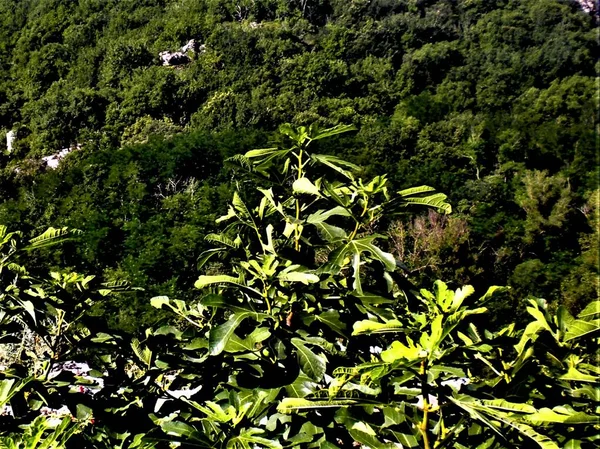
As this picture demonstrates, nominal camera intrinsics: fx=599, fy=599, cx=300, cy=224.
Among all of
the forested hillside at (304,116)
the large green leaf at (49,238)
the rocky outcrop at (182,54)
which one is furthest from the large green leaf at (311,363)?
the rocky outcrop at (182,54)

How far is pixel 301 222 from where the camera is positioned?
4.71 feet

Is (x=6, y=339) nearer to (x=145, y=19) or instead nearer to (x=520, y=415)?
(x=520, y=415)

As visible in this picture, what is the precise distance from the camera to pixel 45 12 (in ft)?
204

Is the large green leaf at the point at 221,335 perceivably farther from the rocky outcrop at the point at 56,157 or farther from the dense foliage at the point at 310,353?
the rocky outcrop at the point at 56,157

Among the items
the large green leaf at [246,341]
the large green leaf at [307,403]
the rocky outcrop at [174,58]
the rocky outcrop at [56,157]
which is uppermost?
the large green leaf at [307,403]

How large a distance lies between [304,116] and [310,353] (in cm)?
4798

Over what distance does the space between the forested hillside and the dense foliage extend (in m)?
12.8

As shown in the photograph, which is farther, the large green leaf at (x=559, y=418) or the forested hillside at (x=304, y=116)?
the forested hillside at (x=304, y=116)

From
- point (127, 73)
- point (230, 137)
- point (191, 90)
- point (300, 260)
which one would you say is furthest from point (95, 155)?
Result: point (300, 260)

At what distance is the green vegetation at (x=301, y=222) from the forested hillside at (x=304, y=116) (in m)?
0.18

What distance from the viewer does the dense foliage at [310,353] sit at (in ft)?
3.77

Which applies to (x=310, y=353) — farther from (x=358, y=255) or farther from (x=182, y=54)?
(x=182, y=54)

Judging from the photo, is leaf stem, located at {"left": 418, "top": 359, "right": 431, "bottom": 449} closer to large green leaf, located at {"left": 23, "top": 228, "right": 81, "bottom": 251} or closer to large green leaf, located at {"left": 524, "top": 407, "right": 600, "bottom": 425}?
large green leaf, located at {"left": 524, "top": 407, "right": 600, "bottom": 425}

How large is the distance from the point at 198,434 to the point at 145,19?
6853 centimetres
